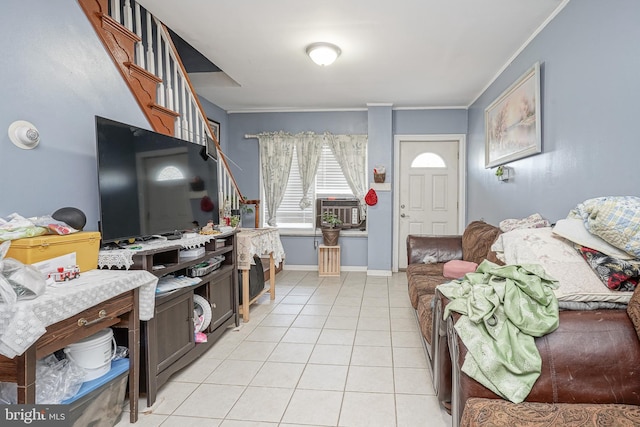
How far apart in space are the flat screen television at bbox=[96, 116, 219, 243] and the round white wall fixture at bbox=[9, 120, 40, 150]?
27 cm

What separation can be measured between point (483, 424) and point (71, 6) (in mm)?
2846

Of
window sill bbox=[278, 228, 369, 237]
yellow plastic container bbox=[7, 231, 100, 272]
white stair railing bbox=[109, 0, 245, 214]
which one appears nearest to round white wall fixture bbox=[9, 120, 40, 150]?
yellow plastic container bbox=[7, 231, 100, 272]

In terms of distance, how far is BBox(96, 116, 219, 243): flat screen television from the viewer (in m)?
1.92

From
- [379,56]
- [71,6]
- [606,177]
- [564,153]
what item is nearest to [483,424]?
[606,177]

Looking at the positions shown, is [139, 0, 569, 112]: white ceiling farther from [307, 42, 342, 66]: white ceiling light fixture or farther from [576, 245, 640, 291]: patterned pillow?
[576, 245, 640, 291]: patterned pillow

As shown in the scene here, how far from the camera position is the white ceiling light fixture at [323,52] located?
3.12 metres

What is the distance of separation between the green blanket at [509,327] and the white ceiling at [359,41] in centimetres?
203

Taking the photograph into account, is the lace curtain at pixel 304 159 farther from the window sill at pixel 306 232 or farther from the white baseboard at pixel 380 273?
the white baseboard at pixel 380 273

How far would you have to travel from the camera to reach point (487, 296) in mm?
1486

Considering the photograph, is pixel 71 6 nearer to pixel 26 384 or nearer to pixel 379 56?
pixel 26 384

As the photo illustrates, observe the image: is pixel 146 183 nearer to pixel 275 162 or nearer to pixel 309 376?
pixel 309 376

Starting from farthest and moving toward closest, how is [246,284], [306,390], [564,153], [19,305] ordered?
[246,284], [564,153], [306,390], [19,305]

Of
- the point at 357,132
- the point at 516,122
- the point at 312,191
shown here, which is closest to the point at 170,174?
the point at 516,122

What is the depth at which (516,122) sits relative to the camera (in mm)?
3145
